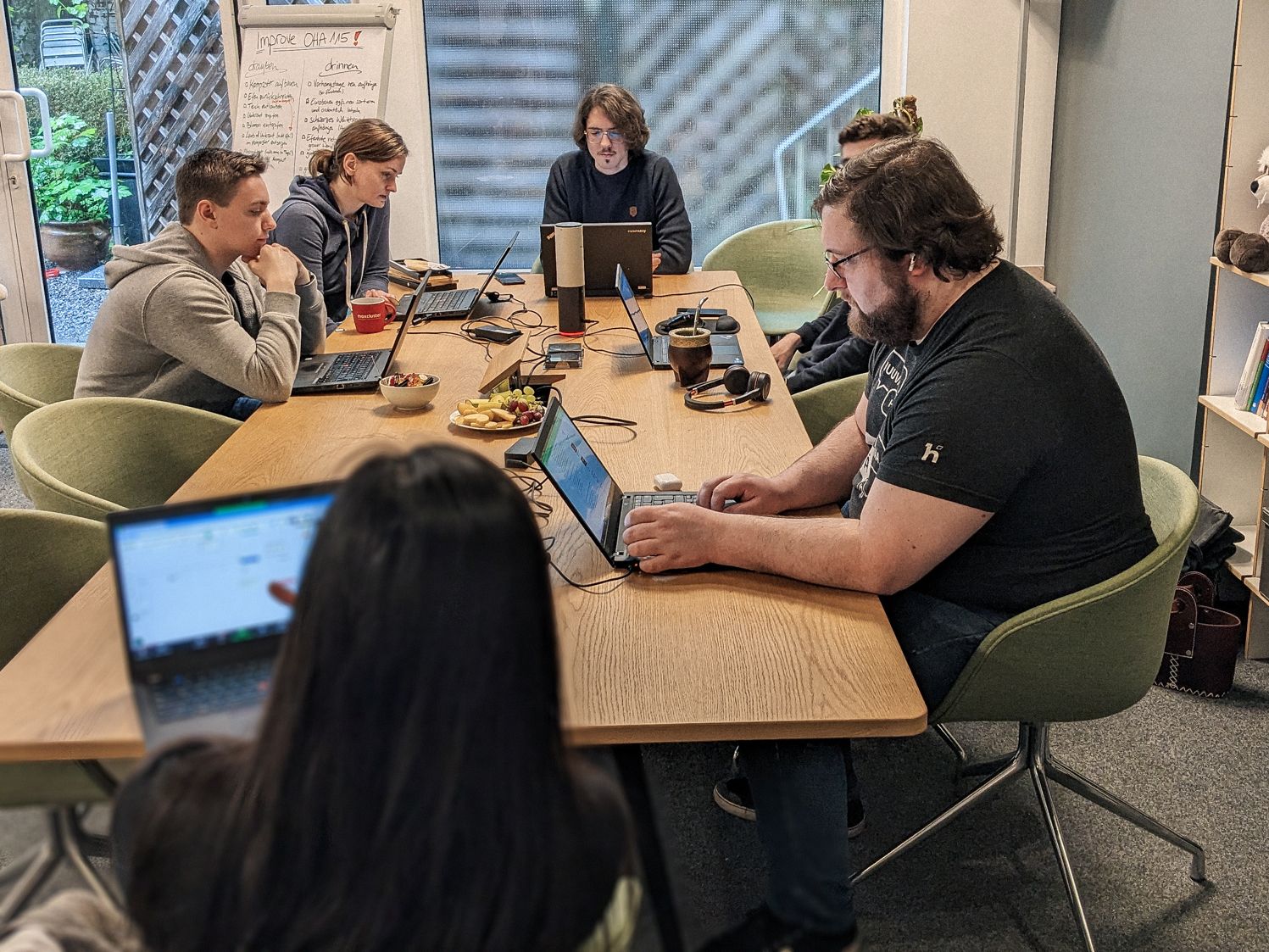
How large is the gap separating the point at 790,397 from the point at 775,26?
3.09 m

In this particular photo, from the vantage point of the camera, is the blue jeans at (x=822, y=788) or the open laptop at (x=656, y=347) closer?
the blue jeans at (x=822, y=788)

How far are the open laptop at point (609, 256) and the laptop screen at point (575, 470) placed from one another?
188cm

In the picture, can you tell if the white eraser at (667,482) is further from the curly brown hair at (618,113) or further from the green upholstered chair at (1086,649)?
the curly brown hair at (618,113)

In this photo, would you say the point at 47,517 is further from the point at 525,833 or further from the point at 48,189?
the point at 48,189

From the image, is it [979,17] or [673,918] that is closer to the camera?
[673,918]

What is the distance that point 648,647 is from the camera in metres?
1.62

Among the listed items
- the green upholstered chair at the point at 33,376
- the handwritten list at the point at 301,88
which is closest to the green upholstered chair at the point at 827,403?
the green upholstered chair at the point at 33,376

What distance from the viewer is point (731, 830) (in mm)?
2363

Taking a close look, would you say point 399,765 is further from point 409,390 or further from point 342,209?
point 342,209

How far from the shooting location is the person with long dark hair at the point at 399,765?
76 centimetres

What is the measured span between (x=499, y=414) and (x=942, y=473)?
1.01 meters

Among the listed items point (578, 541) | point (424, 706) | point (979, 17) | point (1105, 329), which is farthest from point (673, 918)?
point (979, 17)

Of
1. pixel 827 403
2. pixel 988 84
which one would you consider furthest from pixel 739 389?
pixel 988 84

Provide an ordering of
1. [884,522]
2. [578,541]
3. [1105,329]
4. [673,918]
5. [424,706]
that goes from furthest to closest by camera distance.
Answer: [1105,329]
[578,541]
[884,522]
[673,918]
[424,706]
